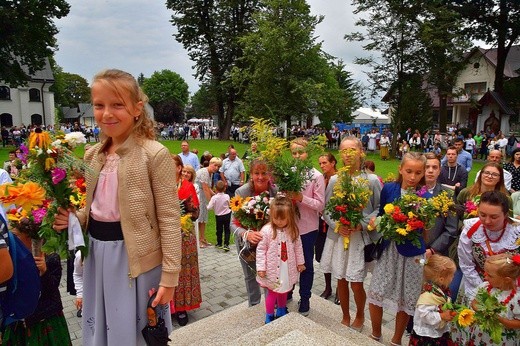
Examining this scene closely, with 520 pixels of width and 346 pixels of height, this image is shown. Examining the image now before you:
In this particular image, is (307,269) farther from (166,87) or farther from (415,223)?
(166,87)

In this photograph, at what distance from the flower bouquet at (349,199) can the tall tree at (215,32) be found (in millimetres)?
34567

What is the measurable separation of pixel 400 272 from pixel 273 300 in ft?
4.67

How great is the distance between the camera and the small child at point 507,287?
10.5ft

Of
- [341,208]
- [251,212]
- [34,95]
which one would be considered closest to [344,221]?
[341,208]

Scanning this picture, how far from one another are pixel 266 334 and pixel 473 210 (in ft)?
8.72

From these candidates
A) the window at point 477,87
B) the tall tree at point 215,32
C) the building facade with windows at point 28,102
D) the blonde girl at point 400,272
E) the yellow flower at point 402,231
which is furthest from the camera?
the building facade with windows at point 28,102

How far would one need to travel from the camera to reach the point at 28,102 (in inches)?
1874

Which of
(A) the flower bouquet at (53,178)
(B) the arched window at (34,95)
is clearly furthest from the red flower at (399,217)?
(B) the arched window at (34,95)

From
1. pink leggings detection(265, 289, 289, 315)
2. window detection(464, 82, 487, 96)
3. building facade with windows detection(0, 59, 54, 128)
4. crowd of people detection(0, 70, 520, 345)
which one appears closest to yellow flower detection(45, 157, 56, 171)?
crowd of people detection(0, 70, 520, 345)

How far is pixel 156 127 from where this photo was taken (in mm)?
2383

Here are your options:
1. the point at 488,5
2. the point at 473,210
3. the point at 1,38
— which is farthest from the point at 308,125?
the point at 473,210

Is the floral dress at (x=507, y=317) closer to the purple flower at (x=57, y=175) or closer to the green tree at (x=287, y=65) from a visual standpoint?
the purple flower at (x=57, y=175)

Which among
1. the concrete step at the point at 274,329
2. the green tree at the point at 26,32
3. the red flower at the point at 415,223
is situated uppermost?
the green tree at the point at 26,32

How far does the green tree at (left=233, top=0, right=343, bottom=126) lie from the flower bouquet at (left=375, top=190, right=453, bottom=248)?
27.6 meters
